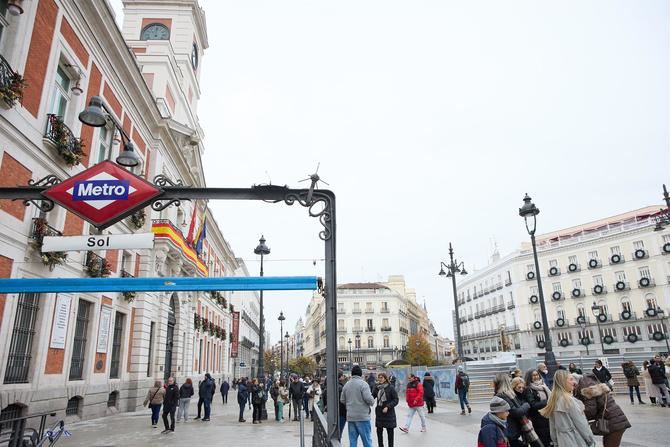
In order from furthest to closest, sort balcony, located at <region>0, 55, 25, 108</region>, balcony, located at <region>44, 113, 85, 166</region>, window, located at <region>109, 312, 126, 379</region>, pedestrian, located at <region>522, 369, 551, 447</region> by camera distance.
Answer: window, located at <region>109, 312, 126, 379</region> → balcony, located at <region>44, 113, 85, 166</region> → balcony, located at <region>0, 55, 25, 108</region> → pedestrian, located at <region>522, 369, 551, 447</region>

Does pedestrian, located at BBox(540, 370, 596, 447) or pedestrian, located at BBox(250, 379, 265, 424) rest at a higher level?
pedestrian, located at BBox(540, 370, 596, 447)

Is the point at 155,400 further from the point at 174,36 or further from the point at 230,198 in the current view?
the point at 174,36

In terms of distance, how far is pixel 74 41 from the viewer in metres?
13.9

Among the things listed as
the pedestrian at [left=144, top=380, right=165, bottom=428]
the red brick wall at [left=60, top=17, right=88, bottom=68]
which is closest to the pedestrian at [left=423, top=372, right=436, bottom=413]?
the pedestrian at [left=144, top=380, right=165, bottom=428]

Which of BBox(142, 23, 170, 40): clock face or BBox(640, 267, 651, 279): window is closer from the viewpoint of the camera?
BBox(142, 23, 170, 40): clock face

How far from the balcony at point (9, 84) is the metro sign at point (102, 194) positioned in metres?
6.49

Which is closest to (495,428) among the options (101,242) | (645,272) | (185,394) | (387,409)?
(387,409)

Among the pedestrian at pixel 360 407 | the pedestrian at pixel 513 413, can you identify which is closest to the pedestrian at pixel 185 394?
the pedestrian at pixel 360 407

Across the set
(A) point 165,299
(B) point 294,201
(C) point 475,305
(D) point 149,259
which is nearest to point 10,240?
(B) point 294,201

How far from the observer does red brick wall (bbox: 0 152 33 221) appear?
10.4 meters

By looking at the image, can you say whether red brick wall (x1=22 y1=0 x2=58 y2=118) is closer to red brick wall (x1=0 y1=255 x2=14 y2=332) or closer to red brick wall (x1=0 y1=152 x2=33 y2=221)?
red brick wall (x1=0 y1=152 x2=33 y2=221)

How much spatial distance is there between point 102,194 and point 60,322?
981 centimetres

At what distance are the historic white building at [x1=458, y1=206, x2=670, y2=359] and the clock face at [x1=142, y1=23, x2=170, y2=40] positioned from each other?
38.8 m

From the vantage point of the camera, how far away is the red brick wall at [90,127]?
48.4 feet
